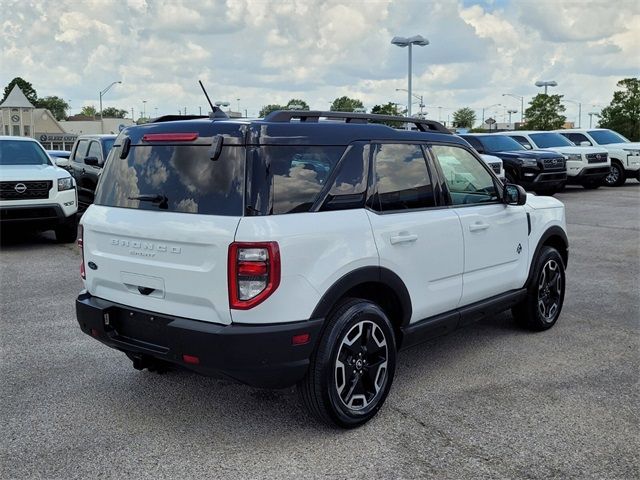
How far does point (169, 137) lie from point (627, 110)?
50.2m

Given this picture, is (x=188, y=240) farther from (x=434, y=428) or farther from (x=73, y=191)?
(x=73, y=191)

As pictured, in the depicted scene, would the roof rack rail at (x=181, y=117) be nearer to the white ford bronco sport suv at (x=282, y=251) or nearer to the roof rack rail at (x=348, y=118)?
the white ford bronco sport suv at (x=282, y=251)

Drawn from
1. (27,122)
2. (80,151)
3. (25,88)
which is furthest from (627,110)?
(25,88)

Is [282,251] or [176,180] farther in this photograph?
[176,180]

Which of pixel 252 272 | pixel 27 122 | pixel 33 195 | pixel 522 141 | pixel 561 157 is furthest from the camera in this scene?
pixel 27 122

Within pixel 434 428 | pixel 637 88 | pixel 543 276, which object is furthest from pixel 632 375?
pixel 637 88

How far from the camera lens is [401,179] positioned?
14.3 feet

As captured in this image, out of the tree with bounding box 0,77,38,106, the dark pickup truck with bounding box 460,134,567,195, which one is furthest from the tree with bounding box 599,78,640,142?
the tree with bounding box 0,77,38,106

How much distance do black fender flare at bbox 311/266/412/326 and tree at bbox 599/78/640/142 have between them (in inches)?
1878

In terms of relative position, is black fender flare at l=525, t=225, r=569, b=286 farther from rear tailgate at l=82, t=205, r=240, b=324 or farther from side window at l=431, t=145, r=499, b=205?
rear tailgate at l=82, t=205, r=240, b=324

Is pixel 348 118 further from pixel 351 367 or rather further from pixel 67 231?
pixel 67 231

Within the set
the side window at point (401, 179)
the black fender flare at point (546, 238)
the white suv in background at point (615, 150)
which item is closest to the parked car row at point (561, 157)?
the white suv in background at point (615, 150)

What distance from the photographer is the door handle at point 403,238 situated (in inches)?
160

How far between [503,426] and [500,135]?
16.7m
